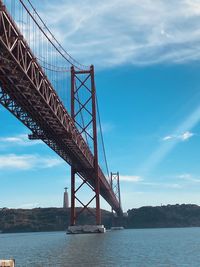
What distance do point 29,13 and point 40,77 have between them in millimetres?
4397

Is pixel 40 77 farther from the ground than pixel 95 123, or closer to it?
closer to it

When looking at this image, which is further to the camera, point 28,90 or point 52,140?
point 52,140

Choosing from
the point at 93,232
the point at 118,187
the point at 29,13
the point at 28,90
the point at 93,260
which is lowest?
the point at 93,260

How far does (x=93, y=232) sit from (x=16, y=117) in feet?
98.8

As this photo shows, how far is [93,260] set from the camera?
28203 millimetres

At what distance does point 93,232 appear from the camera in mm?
64812

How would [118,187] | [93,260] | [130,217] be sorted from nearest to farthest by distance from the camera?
[93,260] → [118,187] → [130,217]

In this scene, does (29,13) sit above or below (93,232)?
above

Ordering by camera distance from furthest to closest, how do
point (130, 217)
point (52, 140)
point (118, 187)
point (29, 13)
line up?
point (130, 217) → point (118, 187) → point (52, 140) → point (29, 13)

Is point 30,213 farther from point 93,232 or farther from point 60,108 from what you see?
point 60,108

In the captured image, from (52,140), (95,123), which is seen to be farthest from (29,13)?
(95,123)

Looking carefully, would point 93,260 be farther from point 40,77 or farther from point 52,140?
point 52,140

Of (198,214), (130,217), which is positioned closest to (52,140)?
(130,217)

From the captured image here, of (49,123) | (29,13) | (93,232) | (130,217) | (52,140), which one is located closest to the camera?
(29,13)
